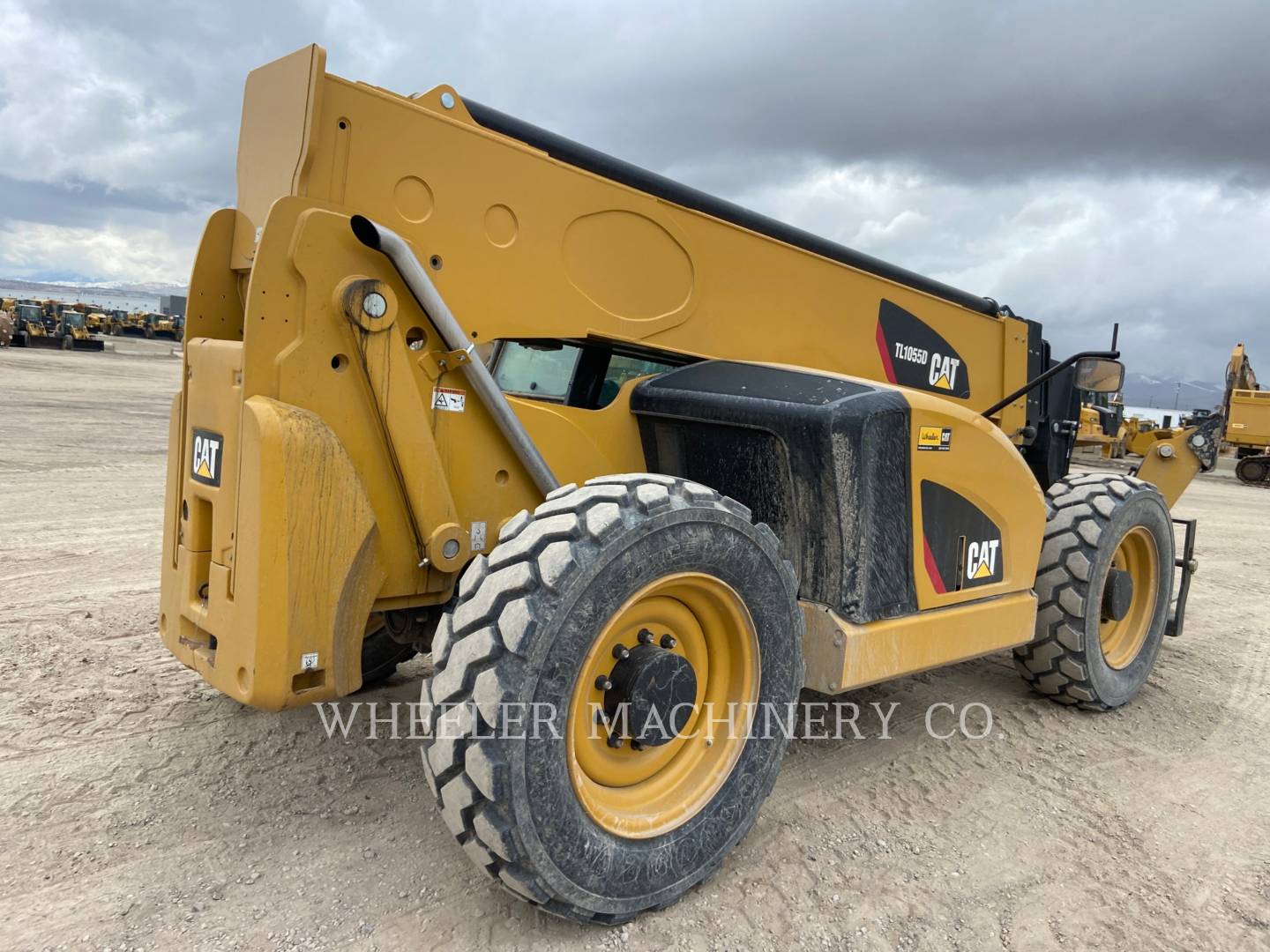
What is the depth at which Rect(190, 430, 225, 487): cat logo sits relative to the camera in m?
2.74

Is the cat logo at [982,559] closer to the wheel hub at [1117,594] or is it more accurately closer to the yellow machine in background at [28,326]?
the wheel hub at [1117,594]

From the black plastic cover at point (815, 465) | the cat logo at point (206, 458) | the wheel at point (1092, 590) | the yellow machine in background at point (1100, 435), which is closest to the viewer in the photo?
the cat logo at point (206, 458)

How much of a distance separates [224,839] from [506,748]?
1.32 m

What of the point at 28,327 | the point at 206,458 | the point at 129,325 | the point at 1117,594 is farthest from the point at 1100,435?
the point at 129,325

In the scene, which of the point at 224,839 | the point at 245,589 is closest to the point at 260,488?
the point at 245,589

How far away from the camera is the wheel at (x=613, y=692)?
91.0 inches

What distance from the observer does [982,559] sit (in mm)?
3756

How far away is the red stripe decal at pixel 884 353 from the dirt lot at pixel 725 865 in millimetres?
1636

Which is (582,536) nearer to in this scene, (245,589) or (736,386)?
(245,589)

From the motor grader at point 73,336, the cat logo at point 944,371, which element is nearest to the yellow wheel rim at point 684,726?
the cat logo at point 944,371

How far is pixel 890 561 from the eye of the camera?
10.8 feet

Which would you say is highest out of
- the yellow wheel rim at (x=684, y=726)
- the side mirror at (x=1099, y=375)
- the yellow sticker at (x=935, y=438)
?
the side mirror at (x=1099, y=375)

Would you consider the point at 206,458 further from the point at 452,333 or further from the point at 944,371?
the point at 944,371

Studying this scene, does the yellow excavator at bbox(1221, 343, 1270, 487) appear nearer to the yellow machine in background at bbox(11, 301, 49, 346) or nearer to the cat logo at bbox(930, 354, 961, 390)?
the cat logo at bbox(930, 354, 961, 390)
